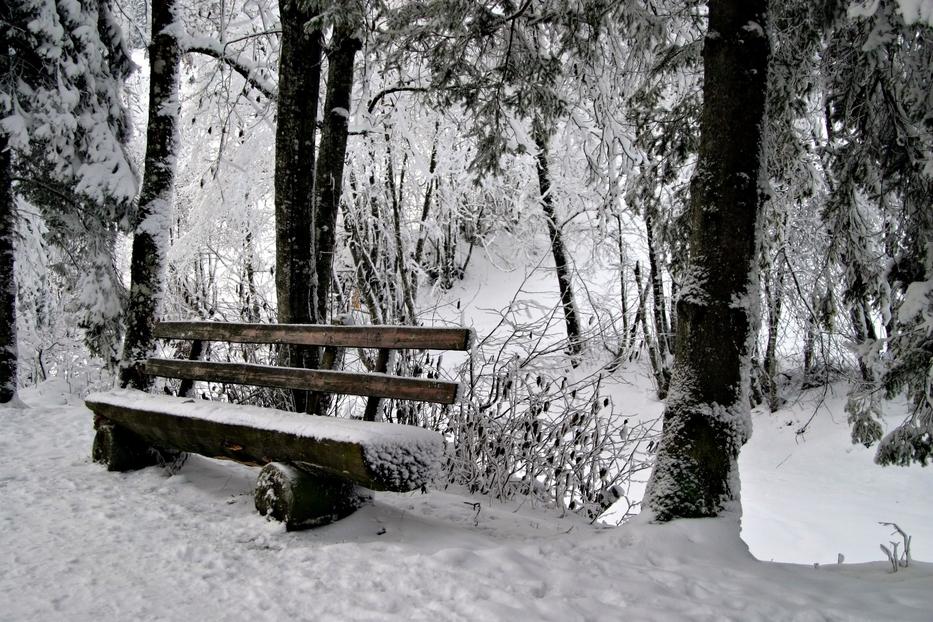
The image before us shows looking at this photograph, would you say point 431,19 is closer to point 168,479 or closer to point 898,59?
point 898,59

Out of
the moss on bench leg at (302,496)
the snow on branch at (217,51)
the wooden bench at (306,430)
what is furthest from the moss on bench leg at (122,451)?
the snow on branch at (217,51)

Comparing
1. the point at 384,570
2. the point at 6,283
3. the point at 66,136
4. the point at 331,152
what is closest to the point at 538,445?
the point at 384,570

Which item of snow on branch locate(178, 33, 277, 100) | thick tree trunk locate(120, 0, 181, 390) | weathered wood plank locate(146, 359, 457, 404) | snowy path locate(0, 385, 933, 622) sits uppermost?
snow on branch locate(178, 33, 277, 100)

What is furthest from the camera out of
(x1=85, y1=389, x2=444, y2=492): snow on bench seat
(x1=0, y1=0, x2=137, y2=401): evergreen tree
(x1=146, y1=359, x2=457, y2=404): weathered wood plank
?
(x1=0, y1=0, x2=137, y2=401): evergreen tree

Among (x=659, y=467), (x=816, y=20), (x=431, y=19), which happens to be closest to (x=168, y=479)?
(x=659, y=467)

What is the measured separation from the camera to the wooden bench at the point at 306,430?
9.90 ft

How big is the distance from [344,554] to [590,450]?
2.30 meters

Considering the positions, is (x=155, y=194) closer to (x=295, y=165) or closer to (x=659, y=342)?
Result: (x=295, y=165)

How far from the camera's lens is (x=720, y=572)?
2877mm

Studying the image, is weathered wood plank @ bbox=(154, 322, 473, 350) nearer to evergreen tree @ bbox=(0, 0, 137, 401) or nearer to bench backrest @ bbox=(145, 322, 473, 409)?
bench backrest @ bbox=(145, 322, 473, 409)

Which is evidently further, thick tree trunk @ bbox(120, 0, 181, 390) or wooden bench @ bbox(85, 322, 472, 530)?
thick tree trunk @ bbox(120, 0, 181, 390)

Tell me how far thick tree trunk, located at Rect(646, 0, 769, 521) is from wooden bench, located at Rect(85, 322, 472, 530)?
4.55 ft

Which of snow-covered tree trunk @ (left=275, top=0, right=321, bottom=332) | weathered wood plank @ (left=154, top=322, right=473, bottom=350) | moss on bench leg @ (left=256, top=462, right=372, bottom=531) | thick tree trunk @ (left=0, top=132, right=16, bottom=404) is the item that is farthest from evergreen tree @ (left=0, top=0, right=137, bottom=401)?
moss on bench leg @ (left=256, top=462, right=372, bottom=531)

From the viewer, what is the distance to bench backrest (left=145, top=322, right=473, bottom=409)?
311cm
